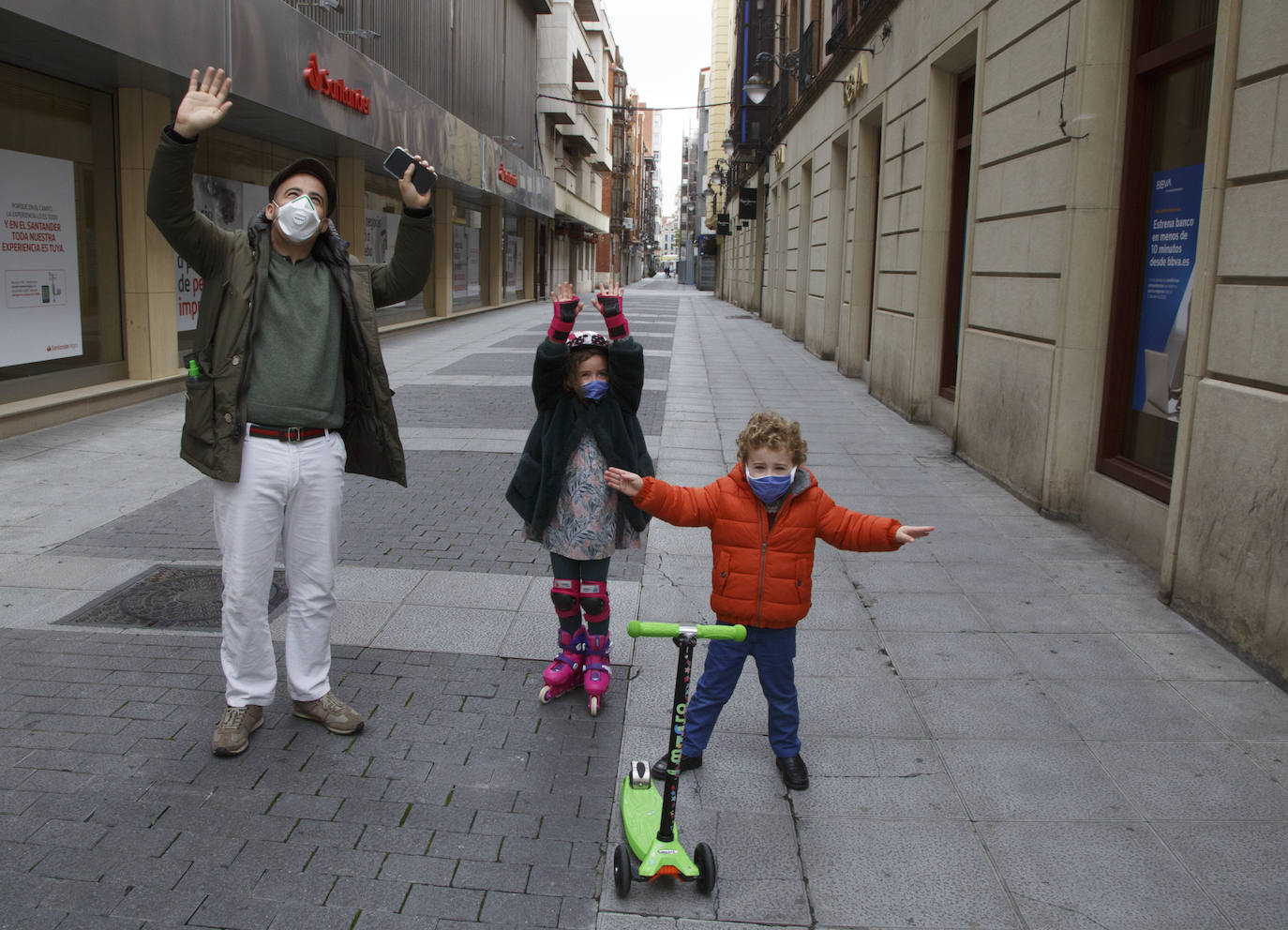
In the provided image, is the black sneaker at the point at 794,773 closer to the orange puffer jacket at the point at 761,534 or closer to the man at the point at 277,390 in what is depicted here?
the orange puffer jacket at the point at 761,534

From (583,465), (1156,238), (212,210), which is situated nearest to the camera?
(583,465)

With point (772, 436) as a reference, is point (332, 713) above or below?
below

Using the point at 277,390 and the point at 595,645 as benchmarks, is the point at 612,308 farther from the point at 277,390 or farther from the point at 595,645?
the point at 595,645

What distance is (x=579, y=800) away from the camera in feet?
11.6

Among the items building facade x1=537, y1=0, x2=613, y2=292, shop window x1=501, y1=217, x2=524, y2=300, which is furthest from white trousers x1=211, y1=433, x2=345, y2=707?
building facade x1=537, y1=0, x2=613, y2=292

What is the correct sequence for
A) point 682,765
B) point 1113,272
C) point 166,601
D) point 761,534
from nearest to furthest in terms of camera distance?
point 761,534 < point 682,765 < point 166,601 < point 1113,272

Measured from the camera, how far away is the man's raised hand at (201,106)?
3.47 metres

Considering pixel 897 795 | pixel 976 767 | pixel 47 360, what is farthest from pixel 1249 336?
pixel 47 360

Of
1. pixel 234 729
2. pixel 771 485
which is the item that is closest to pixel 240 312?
pixel 234 729

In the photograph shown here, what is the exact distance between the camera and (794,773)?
3639mm

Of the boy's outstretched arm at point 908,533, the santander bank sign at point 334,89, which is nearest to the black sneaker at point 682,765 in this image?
the boy's outstretched arm at point 908,533

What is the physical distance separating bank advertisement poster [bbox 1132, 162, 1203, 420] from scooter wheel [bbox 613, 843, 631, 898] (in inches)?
185

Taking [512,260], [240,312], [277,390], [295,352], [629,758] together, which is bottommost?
[629,758]

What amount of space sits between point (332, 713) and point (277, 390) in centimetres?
124
